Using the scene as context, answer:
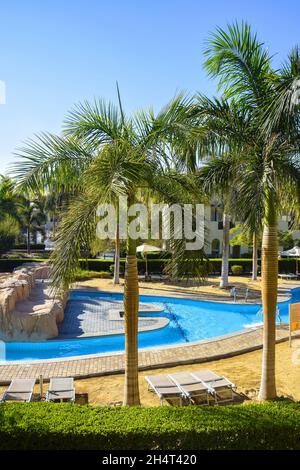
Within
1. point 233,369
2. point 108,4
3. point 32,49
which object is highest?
point 108,4

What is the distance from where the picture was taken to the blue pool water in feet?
43.8

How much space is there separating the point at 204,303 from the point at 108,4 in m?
14.7

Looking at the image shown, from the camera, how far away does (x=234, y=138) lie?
741 cm

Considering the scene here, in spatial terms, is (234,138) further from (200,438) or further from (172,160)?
(200,438)

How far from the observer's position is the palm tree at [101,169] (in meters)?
5.53

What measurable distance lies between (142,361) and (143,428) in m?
5.65

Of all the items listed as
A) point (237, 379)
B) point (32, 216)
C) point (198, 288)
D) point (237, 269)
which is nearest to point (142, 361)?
point (237, 379)

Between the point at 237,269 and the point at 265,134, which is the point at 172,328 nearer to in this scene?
the point at 265,134

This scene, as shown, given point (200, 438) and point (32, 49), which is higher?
point (32, 49)

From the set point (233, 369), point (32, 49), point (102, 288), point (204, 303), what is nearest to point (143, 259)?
point (102, 288)

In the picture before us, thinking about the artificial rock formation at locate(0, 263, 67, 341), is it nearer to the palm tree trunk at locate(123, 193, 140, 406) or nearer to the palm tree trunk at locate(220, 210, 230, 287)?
the palm tree trunk at locate(123, 193, 140, 406)

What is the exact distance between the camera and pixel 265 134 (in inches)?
283

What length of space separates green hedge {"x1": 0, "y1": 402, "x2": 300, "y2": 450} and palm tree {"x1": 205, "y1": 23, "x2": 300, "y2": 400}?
2217 mm

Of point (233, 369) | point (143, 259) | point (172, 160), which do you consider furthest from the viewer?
point (143, 259)
